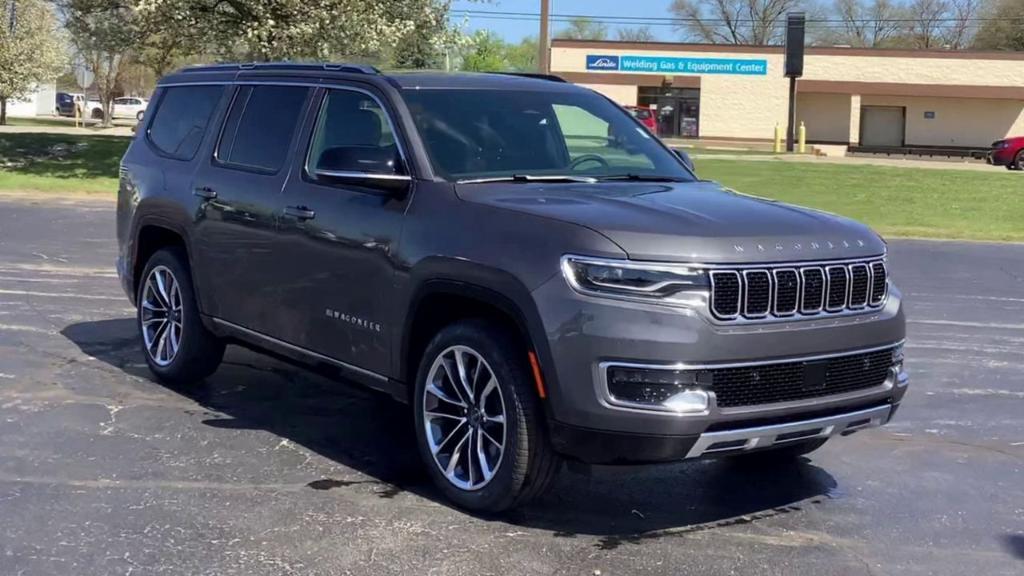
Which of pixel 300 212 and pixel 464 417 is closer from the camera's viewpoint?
pixel 464 417

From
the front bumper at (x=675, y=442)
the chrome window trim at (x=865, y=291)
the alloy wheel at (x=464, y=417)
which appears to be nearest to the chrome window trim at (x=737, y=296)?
the front bumper at (x=675, y=442)

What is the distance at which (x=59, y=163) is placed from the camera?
27.1m

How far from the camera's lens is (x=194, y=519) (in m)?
5.02

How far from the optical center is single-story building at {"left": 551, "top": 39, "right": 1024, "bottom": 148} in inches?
2222

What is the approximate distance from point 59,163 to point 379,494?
24072 mm

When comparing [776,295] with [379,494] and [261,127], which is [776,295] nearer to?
[379,494]

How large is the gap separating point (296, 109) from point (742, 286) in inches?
115

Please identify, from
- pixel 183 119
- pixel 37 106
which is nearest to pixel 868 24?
pixel 37 106

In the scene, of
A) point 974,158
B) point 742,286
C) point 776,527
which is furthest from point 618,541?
point 974,158

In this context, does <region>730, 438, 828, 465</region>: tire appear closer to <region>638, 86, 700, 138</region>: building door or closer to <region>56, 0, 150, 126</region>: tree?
<region>56, 0, 150, 126</region>: tree

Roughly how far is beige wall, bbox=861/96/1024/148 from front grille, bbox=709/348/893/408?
184ft

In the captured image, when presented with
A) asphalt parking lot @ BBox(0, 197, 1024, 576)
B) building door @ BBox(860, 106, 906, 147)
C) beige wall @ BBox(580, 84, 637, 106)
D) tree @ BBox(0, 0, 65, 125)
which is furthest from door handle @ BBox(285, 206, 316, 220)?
building door @ BBox(860, 106, 906, 147)

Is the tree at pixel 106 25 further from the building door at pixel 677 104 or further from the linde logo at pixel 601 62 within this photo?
the building door at pixel 677 104

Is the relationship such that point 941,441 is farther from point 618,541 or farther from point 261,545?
point 261,545
